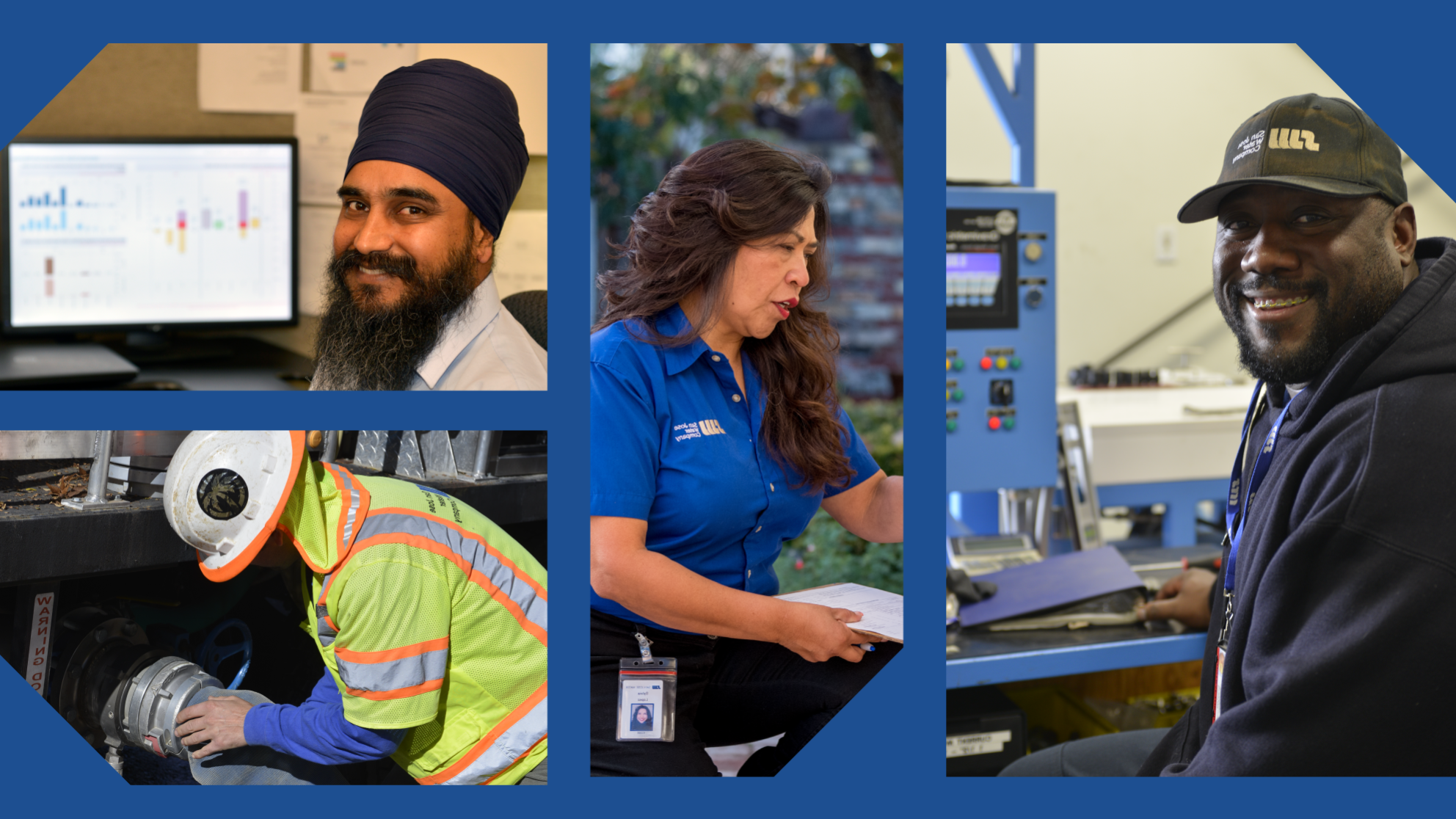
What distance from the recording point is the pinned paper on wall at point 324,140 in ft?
6.03

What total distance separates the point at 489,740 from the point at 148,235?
116cm

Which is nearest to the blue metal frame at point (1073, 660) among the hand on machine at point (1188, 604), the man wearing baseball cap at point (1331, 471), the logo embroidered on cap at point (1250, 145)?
the hand on machine at point (1188, 604)

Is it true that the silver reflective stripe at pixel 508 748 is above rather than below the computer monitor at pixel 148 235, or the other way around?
below

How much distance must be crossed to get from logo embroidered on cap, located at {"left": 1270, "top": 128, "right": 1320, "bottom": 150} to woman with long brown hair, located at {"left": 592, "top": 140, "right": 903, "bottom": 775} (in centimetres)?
83

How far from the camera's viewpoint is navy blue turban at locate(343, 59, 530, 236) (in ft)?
5.97

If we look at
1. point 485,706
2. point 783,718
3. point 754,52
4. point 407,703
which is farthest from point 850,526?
point 754,52

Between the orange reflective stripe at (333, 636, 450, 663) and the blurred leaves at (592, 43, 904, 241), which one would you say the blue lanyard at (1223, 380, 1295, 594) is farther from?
the blurred leaves at (592, 43, 904, 241)

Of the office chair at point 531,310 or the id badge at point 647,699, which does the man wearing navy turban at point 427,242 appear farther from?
the id badge at point 647,699

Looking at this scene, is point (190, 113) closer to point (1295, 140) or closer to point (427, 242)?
point (427, 242)

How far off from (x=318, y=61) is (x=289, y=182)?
0.75 feet

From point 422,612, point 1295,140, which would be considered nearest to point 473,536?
point 422,612

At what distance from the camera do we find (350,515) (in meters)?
1.85

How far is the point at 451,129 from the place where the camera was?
1.83 metres

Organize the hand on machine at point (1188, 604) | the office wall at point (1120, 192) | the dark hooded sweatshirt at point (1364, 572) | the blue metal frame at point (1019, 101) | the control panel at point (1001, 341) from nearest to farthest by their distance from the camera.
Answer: the dark hooded sweatshirt at point (1364, 572)
the hand on machine at point (1188, 604)
the control panel at point (1001, 341)
the blue metal frame at point (1019, 101)
the office wall at point (1120, 192)
